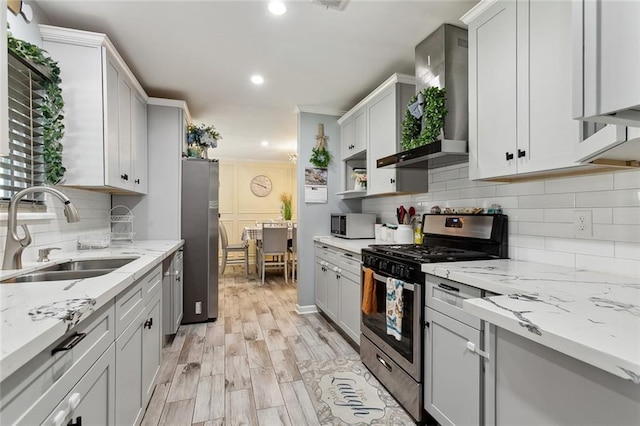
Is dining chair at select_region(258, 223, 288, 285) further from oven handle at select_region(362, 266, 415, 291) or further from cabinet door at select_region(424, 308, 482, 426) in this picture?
cabinet door at select_region(424, 308, 482, 426)

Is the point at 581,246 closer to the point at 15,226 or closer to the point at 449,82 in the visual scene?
the point at 449,82

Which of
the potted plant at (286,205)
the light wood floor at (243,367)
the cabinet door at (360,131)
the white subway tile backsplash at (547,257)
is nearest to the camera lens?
the white subway tile backsplash at (547,257)

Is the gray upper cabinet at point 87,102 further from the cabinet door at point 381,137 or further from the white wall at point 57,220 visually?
the cabinet door at point 381,137

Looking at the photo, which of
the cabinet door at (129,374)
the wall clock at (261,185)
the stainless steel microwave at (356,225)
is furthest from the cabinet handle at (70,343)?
the wall clock at (261,185)

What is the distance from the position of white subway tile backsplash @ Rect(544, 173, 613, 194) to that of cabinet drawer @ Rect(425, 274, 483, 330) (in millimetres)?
784

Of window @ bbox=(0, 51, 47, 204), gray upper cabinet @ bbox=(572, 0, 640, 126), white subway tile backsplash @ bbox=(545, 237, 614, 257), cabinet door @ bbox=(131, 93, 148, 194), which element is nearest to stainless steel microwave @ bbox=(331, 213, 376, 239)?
white subway tile backsplash @ bbox=(545, 237, 614, 257)

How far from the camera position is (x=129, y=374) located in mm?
1412

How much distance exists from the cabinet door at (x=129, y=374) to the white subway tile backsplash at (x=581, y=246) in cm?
218

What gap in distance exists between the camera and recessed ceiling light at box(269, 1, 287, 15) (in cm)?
184

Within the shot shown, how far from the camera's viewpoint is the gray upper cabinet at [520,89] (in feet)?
4.38

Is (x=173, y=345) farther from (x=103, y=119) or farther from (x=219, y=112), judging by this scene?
(x=219, y=112)

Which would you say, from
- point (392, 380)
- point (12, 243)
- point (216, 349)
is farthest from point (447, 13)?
point (216, 349)

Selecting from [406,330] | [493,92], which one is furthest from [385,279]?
[493,92]

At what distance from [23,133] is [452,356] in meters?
2.66
